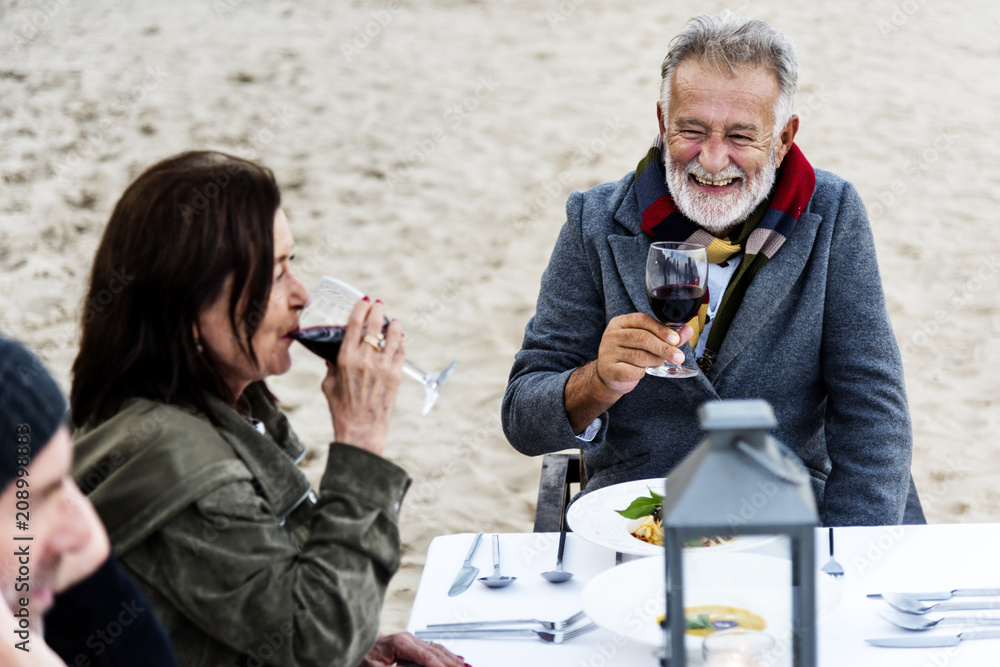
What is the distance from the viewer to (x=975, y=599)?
1462 millimetres

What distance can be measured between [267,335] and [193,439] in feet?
0.74

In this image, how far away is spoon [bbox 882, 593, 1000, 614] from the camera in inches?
55.7

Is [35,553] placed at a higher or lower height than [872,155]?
higher

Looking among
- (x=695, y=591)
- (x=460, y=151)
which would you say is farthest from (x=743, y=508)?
(x=460, y=151)

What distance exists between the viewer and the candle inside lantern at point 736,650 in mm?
994

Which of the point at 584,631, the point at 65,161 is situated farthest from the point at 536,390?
the point at 65,161

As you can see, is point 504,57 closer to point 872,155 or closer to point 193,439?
point 872,155

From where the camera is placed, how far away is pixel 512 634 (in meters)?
1.43

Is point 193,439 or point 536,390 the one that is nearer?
point 193,439

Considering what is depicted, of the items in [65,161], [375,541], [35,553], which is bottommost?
[65,161]

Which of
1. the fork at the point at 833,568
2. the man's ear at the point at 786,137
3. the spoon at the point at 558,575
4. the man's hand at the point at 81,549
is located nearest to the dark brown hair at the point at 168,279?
the man's hand at the point at 81,549

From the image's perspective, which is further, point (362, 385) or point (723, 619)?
point (362, 385)

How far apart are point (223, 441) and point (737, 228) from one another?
1390 mm

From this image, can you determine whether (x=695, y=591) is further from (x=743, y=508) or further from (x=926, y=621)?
(x=926, y=621)
